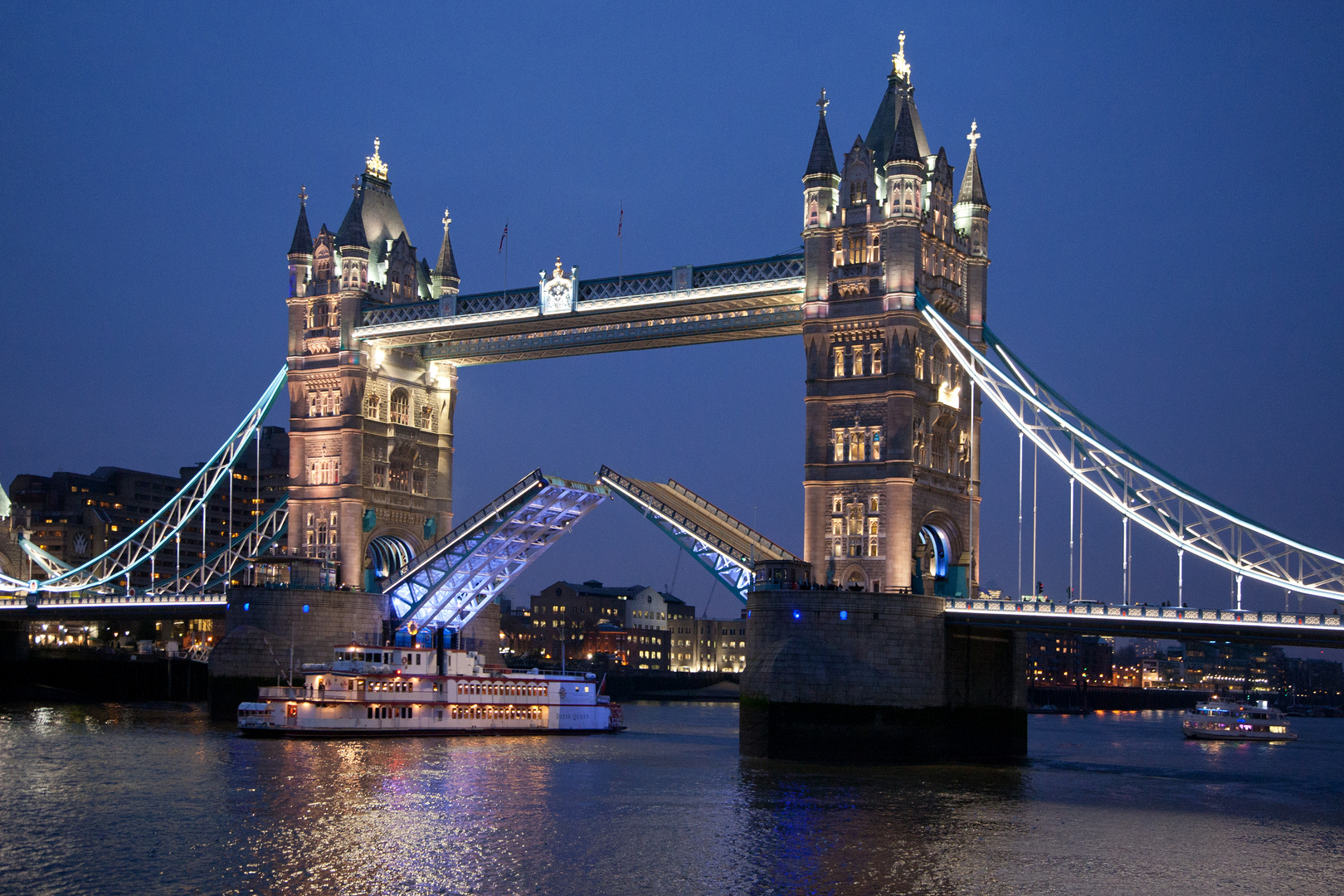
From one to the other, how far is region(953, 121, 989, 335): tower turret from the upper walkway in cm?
651

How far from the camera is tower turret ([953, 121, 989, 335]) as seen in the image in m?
59.5

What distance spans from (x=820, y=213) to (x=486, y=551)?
861 inches

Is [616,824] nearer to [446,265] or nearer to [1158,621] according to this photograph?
[1158,621]

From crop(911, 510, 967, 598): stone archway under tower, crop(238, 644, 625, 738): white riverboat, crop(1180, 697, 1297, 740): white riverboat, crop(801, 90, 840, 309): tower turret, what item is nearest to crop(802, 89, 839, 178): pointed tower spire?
crop(801, 90, 840, 309): tower turret

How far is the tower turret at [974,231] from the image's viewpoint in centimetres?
5950

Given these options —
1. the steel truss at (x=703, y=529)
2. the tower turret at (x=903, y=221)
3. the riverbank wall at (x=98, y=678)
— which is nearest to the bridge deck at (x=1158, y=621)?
the steel truss at (x=703, y=529)

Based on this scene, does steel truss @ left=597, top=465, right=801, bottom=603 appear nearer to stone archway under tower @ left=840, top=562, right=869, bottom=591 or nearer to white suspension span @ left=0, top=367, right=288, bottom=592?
stone archway under tower @ left=840, top=562, right=869, bottom=591

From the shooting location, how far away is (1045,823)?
130 feet

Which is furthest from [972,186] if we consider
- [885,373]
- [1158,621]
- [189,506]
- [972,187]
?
[189,506]

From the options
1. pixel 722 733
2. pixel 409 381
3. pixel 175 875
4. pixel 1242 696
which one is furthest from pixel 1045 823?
pixel 1242 696

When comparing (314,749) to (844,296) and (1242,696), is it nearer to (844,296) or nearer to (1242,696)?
(844,296)

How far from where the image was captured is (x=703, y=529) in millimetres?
58875

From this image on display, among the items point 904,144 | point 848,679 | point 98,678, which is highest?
point 904,144

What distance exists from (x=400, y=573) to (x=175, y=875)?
38.1 metres
